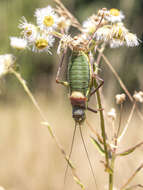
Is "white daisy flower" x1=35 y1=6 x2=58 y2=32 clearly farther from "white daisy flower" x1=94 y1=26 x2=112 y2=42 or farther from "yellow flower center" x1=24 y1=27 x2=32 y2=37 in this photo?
"white daisy flower" x1=94 y1=26 x2=112 y2=42

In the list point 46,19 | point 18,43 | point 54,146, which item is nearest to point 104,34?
point 46,19

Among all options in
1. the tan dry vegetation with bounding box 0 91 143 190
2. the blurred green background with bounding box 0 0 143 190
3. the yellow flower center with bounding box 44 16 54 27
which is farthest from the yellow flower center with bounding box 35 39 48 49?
the tan dry vegetation with bounding box 0 91 143 190

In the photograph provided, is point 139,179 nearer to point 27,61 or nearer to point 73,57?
point 73,57

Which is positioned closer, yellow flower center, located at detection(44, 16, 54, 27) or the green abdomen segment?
the green abdomen segment

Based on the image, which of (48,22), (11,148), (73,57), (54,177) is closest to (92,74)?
(73,57)

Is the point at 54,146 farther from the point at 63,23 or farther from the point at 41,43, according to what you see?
the point at 41,43
